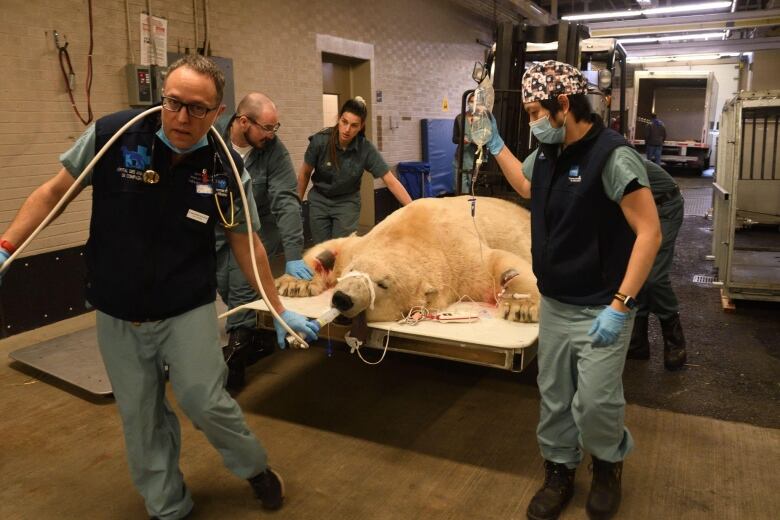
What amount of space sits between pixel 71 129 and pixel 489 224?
→ 3.84 metres

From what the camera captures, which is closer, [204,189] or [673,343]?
[204,189]

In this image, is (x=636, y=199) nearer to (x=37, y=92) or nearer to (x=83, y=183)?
(x=83, y=183)

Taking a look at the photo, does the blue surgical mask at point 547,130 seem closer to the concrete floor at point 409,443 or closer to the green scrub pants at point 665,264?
the concrete floor at point 409,443

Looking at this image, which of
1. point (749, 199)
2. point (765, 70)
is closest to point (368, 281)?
point (749, 199)

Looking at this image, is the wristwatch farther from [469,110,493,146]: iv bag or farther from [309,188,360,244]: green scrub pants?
[309,188,360,244]: green scrub pants

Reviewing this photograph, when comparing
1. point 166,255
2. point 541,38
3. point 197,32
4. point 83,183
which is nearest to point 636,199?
point 166,255

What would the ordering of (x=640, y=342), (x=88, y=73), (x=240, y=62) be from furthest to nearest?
1. (x=240, y=62)
2. (x=88, y=73)
3. (x=640, y=342)

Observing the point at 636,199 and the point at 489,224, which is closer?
the point at 636,199

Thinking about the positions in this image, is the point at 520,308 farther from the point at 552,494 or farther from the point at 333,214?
the point at 333,214

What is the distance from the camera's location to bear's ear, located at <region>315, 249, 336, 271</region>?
13.5 ft

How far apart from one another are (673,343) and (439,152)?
8.64m

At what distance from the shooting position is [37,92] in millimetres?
5184

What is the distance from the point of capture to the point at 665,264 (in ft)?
13.7

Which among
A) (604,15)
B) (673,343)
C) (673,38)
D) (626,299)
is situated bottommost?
(673,343)
